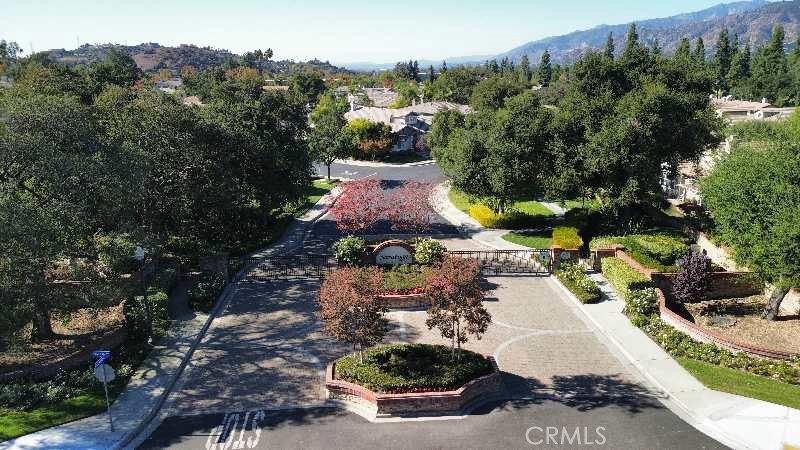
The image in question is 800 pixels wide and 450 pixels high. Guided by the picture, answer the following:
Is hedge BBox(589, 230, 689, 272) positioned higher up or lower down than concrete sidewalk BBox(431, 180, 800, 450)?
higher up

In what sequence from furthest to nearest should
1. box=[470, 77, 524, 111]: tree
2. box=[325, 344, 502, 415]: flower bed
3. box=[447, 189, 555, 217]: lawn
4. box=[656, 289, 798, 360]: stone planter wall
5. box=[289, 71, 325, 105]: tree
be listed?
1. box=[289, 71, 325, 105]: tree
2. box=[470, 77, 524, 111]: tree
3. box=[447, 189, 555, 217]: lawn
4. box=[656, 289, 798, 360]: stone planter wall
5. box=[325, 344, 502, 415]: flower bed

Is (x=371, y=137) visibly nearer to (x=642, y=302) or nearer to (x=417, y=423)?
(x=642, y=302)

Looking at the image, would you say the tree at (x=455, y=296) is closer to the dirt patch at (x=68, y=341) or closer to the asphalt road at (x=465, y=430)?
the asphalt road at (x=465, y=430)

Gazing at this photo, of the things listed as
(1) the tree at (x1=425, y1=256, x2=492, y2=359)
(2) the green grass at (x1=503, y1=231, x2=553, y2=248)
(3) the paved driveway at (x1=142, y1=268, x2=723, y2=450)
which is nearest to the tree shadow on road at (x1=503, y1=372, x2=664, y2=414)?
(3) the paved driveway at (x1=142, y1=268, x2=723, y2=450)

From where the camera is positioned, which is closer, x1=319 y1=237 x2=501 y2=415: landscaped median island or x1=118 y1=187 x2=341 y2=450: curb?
x1=118 y1=187 x2=341 y2=450: curb

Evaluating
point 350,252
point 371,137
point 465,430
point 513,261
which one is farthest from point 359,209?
point 371,137

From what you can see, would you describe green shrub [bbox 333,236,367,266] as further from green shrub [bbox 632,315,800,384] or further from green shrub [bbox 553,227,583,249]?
green shrub [bbox 632,315,800,384]

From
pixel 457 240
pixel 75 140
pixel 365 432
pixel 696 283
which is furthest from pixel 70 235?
pixel 696 283
